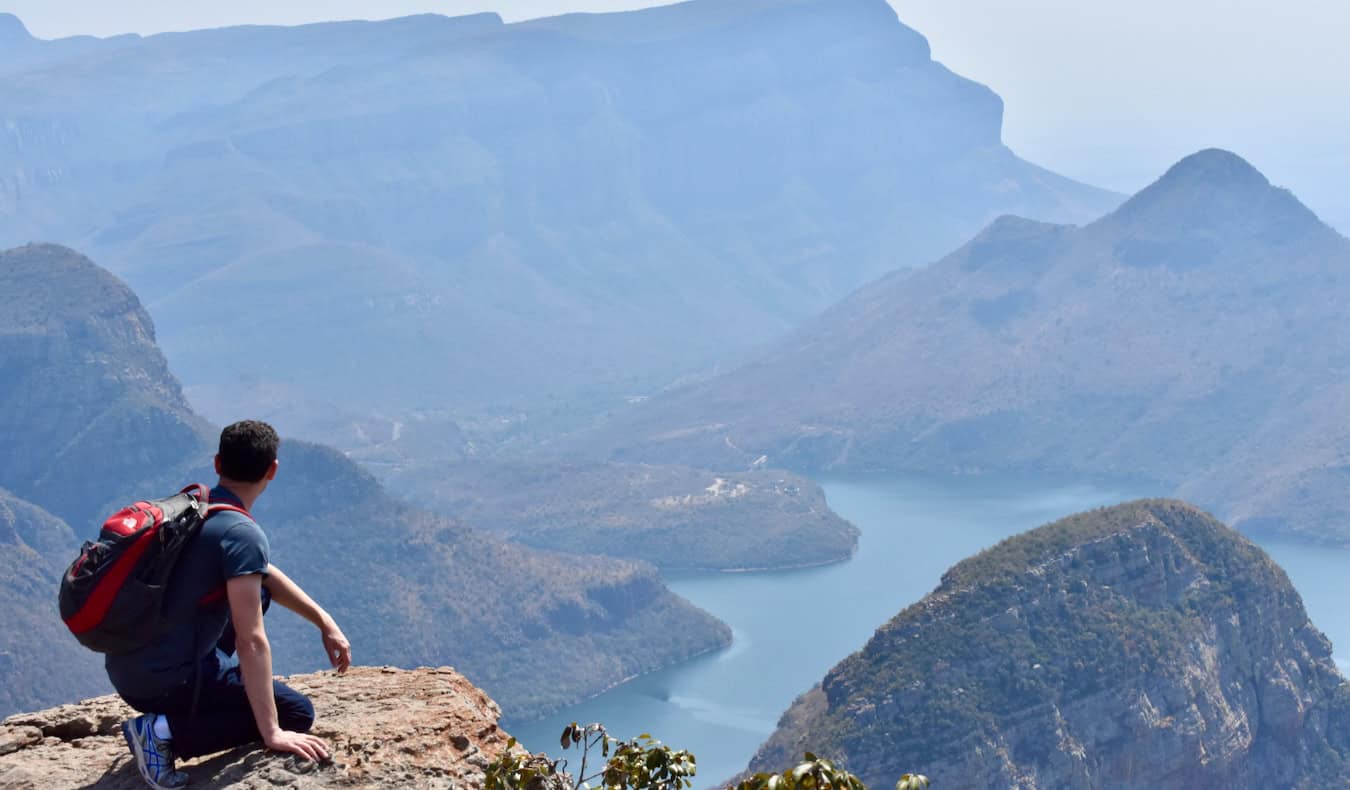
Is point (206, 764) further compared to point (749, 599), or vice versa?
point (749, 599)

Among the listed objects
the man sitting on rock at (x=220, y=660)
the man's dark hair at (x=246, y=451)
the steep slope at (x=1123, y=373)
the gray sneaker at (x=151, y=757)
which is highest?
the steep slope at (x=1123, y=373)

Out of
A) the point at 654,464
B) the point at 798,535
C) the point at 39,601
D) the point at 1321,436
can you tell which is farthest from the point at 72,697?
the point at 1321,436

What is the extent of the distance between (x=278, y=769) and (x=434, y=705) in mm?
1453

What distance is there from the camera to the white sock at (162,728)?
31.6 feet

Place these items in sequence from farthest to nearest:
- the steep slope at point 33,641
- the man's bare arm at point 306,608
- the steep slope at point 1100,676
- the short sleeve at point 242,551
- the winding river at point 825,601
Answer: the winding river at point 825,601, the steep slope at point 33,641, the steep slope at point 1100,676, the man's bare arm at point 306,608, the short sleeve at point 242,551

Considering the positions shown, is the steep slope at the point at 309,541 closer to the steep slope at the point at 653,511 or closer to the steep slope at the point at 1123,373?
the steep slope at the point at 653,511

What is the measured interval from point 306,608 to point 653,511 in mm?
138790

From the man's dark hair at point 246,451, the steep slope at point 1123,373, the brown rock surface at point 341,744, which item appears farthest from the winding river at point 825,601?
the man's dark hair at point 246,451

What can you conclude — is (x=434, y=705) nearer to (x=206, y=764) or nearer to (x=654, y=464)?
(x=206, y=764)

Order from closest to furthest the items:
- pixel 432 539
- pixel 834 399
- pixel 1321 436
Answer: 1. pixel 432 539
2. pixel 1321 436
3. pixel 834 399

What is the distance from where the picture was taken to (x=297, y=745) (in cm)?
966

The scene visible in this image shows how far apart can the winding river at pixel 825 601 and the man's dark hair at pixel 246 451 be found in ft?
231

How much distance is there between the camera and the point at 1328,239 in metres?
198

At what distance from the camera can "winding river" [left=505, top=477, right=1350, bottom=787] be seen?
93.1m
